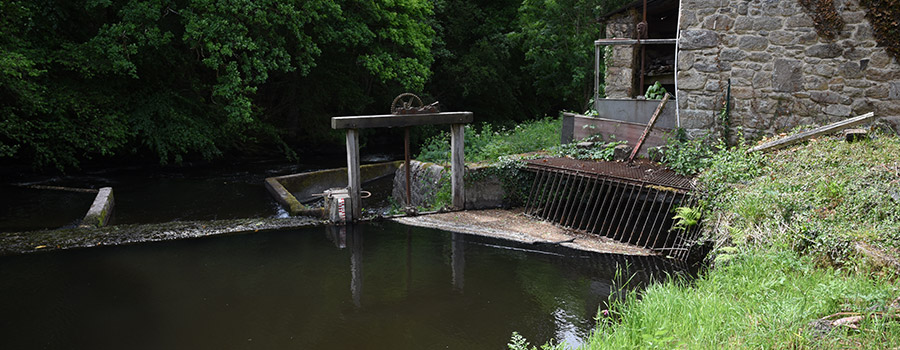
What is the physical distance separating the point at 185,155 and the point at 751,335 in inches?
691

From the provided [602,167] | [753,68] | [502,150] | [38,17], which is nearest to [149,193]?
[38,17]

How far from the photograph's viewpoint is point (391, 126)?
973cm

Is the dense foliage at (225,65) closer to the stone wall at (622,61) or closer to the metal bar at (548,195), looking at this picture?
the stone wall at (622,61)

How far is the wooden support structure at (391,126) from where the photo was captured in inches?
365

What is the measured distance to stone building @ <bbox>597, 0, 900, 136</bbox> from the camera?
858cm

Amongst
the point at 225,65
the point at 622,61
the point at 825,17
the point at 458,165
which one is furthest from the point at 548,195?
the point at 225,65

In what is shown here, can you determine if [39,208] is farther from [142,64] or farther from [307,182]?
[307,182]

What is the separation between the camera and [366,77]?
21.5m

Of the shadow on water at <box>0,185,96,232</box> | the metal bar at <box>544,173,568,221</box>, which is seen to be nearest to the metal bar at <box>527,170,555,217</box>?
the metal bar at <box>544,173,568,221</box>

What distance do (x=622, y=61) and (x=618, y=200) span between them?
5784mm

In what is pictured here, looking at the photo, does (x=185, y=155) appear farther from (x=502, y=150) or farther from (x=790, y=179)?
(x=790, y=179)

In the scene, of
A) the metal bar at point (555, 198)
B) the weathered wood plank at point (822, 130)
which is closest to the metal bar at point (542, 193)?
the metal bar at point (555, 198)

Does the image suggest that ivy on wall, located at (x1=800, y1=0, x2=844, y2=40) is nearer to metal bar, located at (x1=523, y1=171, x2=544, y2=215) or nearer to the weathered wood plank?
the weathered wood plank

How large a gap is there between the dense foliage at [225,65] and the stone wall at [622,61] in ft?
16.6
